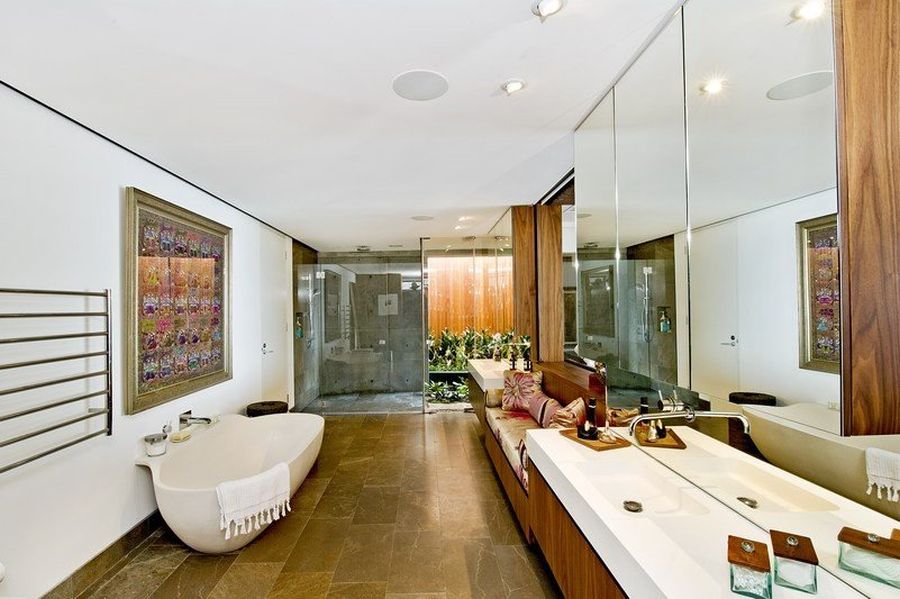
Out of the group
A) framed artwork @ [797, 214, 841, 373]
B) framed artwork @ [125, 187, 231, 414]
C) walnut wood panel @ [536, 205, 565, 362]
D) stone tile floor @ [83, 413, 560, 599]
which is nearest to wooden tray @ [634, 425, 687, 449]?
framed artwork @ [797, 214, 841, 373]

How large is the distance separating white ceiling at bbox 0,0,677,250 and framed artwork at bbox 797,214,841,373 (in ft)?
3.17

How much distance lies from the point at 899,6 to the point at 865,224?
0.51 metres

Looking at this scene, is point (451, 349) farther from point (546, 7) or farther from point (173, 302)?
point (546, 7)

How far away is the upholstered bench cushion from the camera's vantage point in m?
2.56

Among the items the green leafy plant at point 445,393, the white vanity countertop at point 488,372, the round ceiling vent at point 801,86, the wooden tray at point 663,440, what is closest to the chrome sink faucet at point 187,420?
the white vanity countertop at point 488,372

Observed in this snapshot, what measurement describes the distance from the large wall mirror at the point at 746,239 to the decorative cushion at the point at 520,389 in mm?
1617

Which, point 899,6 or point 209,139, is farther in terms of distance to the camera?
point 209,139

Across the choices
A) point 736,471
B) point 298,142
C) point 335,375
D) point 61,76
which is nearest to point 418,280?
point 335,375

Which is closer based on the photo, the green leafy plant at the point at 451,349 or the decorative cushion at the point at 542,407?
the decorative cushion at the point at 542,407

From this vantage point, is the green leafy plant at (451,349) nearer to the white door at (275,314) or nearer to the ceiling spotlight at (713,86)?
the white door at (275,314)

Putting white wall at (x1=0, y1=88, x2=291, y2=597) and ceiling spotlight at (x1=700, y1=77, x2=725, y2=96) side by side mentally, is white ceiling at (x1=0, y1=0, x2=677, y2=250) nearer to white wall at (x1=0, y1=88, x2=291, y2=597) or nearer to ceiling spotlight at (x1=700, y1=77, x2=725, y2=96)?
white wall at (x1=0, y1=88, x2=291, y2=597)

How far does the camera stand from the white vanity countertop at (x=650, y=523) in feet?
3.21

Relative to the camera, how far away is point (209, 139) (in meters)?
2.38

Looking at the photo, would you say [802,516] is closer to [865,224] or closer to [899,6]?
[865,224]
